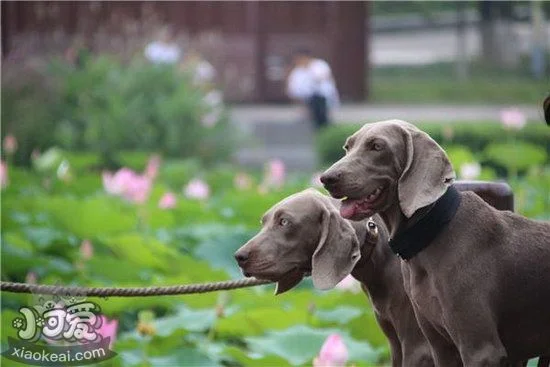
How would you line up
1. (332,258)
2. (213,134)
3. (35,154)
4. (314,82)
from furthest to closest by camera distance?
(314,82), (213,134), (35,154), (332,258)

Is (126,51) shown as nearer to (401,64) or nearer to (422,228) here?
(422,228)

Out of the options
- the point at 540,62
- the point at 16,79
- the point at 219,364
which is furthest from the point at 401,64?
the point at 219,364

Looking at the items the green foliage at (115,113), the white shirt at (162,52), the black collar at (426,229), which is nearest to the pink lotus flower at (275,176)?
the green foliage at (115,113)

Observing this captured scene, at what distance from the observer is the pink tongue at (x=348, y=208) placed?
1747 millimetres

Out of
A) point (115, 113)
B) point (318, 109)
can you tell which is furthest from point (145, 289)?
point (318, 109)

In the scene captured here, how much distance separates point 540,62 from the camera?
113 feet

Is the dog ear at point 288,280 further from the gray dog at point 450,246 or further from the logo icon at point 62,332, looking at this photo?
the logo icon at point 62,332

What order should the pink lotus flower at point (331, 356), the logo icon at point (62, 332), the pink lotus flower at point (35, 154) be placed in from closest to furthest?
1. the logo icon at point (62, 332)
2. the pink lotus flower at point (331, 356)
3. the pink lotus flower at point (35, 154)

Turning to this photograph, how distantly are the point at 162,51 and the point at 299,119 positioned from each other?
8638mm

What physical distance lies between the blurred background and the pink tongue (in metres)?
1.13

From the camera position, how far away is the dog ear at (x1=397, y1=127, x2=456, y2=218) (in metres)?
1.72

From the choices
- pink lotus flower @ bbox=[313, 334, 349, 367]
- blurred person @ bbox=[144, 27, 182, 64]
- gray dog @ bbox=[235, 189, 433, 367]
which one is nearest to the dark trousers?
blurred person @ bbox=[144, 27, 182, 64]

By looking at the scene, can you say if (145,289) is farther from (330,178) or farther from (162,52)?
(162,52)

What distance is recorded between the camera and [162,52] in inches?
712
